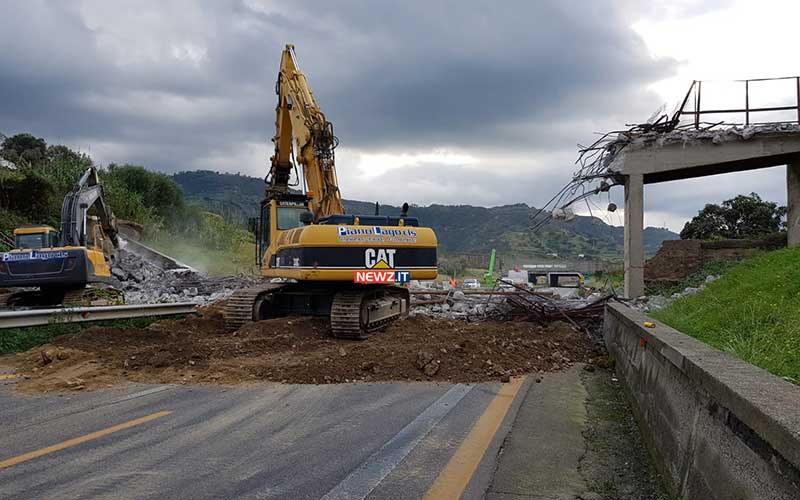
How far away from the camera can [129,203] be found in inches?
1599

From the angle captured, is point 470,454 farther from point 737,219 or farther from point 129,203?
point 129,203

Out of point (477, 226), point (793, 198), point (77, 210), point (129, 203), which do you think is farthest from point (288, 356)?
point (477, 226)

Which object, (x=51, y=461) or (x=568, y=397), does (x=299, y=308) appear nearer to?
(x=568, y=397)

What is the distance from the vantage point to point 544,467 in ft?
16.0

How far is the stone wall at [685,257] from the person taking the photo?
17.2 metres

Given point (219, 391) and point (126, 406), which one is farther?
point (219, 391)

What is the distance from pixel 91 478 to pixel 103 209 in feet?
50.6

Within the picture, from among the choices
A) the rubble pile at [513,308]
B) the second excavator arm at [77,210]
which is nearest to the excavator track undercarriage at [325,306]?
the rubble pile at [513,308]

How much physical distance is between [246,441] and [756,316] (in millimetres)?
5690

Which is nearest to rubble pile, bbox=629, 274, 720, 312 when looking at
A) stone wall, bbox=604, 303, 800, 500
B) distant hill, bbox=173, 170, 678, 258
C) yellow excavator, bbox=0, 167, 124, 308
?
stone wall, bbox=604, 303, 800, 500

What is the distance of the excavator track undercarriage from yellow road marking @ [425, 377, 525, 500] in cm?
468

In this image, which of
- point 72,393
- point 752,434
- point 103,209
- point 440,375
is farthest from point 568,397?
point 103,209

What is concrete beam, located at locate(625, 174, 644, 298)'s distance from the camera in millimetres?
16484

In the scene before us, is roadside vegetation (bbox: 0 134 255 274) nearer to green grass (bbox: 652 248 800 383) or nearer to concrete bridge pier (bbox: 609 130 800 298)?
concrete bridge pier (bbox: 609 130 800 298)
